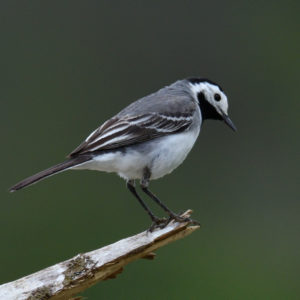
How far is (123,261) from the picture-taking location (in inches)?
268

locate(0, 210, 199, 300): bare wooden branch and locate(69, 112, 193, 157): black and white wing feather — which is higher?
locate(69, 112, 193, 157): black and white wing feather

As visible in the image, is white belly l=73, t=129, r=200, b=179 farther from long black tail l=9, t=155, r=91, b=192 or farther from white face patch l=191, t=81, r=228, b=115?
white face patch l=191, t=81, r=228, b=115

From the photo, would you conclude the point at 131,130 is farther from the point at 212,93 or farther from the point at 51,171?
the point at 212,93

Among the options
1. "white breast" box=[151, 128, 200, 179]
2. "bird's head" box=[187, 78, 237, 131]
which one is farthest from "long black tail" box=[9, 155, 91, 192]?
"bird's head" box=[187, 78, 237, 131]

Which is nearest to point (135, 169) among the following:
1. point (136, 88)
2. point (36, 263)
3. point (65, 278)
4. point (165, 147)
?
point (165, 147)

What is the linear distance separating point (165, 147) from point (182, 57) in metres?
6.97

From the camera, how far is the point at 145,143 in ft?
25.3

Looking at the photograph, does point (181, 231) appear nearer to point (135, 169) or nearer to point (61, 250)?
point (135, 169)

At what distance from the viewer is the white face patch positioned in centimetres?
862

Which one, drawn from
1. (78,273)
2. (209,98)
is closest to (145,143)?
(209,98)

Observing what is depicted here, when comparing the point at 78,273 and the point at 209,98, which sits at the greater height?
the point at 209,98

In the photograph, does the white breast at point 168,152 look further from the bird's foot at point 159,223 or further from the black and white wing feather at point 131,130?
the bird's foot at point 159,223

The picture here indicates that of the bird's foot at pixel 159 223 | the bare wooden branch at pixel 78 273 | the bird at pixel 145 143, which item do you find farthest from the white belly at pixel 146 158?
the bare wooden branch at pixel 78 273

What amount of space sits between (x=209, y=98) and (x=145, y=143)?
3.97ft
